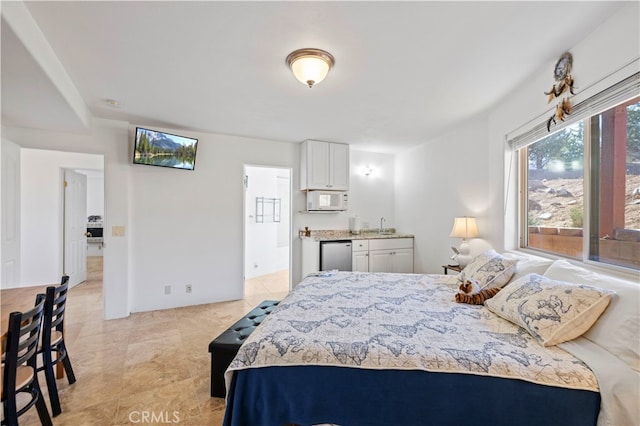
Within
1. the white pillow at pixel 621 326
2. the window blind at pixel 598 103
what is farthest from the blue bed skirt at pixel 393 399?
the window blind at pixel 598 103

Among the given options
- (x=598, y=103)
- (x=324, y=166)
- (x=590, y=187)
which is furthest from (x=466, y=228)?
(x=324, y=166)

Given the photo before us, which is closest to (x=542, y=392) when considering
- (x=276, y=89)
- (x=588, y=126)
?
(x=588, y=126)

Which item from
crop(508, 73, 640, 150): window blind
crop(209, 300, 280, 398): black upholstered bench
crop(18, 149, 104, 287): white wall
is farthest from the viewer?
crop(18, 149, 104, 287): white wall

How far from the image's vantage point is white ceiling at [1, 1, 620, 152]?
1609mm

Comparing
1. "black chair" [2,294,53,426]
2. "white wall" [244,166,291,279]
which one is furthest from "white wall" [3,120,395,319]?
"black chair" [2,294,53,426]

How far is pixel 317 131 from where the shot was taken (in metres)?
3.98

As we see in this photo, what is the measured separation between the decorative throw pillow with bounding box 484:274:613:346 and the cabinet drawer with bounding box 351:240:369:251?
277 centimetres

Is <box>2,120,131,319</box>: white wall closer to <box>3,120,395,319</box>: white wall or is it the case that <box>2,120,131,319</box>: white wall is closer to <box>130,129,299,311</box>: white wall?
<box>3,120,395,319</box>: white wall

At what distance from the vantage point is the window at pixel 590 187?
1.72 m

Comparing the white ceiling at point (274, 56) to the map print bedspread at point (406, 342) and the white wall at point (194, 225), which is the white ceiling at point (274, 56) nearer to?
the white wall at point (194, 225)

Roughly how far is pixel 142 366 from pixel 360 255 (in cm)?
311

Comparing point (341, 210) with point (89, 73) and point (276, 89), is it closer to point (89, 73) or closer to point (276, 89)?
point (276, 89)

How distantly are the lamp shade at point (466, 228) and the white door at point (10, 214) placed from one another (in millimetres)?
5012

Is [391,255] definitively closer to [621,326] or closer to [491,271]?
[491,271]
